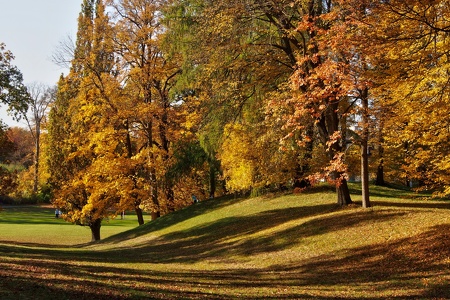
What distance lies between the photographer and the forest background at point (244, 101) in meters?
11.3

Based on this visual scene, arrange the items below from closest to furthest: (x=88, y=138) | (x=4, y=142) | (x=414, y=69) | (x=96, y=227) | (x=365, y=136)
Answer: (x=414, y=69) → (x=365, y=136) → (x=4, y=142) → (x=88, y=138) → (x=96, y=227)

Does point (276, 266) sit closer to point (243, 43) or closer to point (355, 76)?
point (355, 76)

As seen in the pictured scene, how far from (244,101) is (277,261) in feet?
21.3

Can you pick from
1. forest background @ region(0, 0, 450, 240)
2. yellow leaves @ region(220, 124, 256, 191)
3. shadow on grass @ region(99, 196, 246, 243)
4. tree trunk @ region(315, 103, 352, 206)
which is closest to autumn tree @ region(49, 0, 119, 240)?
forest background @ region(0, 0, 450, 240)

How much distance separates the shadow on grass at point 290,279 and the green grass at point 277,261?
2cm

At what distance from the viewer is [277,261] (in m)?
14.1

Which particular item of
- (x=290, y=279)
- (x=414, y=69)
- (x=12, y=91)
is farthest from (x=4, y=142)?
(x=414, y=69)

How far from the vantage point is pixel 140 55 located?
28.3 meters

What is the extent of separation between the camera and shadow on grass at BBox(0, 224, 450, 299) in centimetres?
797

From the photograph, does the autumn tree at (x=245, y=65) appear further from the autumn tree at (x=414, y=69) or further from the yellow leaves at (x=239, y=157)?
the autumn tree at (x=414, y=69)

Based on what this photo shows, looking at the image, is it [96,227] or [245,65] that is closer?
[245,65]

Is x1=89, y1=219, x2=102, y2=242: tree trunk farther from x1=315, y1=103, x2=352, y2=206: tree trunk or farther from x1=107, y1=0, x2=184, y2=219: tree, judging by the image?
x1=315, y1=103, x2=352, y2=206: tree trunk

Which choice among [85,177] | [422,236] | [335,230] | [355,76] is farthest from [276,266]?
[85,177]

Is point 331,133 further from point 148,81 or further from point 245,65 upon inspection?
point 148,81
